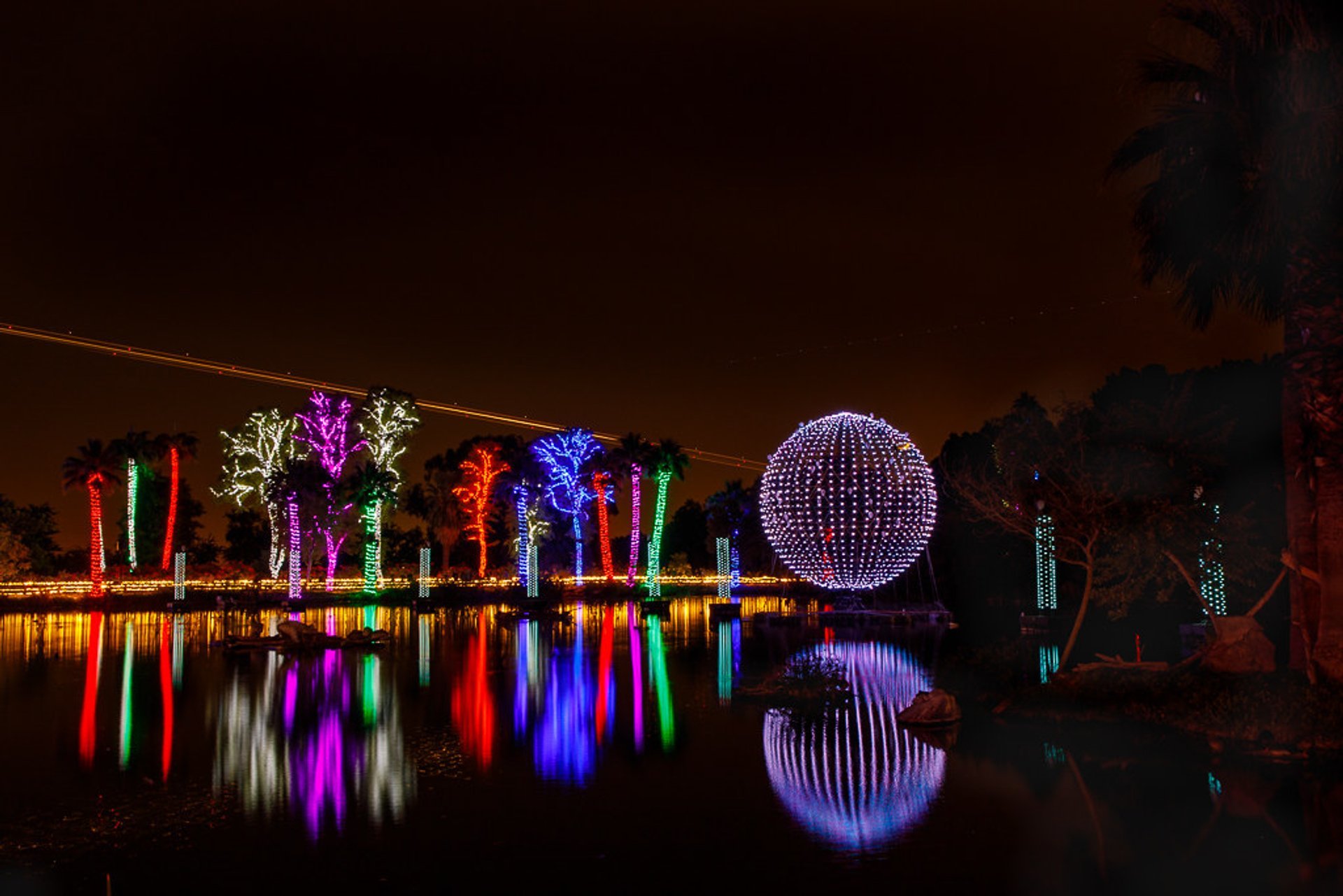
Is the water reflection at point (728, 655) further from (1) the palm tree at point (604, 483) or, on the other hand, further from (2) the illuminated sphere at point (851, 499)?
(1) the palm tree at point (604, 483)

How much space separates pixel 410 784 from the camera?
38.4 ft

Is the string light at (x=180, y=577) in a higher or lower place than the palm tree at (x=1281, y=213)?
lower

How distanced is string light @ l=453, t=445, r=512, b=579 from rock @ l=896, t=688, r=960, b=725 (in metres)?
49.5

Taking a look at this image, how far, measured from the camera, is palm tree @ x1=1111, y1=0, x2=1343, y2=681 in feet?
43.7

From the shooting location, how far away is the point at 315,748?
44.9 feet

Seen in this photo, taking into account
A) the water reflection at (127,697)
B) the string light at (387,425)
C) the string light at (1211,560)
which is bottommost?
the water reflection at (127,697)

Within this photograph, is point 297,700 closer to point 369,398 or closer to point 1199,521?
point 1199,521

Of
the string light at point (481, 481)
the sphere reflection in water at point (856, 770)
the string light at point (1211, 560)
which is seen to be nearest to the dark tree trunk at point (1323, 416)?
the string light at point (1211, 560)

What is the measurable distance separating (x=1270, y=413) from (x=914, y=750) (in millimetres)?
12460

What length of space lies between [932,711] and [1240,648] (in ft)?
14.9

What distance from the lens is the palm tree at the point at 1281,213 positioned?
13312 mm

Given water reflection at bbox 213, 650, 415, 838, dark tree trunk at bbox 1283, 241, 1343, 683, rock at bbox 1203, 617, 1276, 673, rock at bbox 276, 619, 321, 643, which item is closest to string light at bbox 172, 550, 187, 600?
rock at bbox 276, 619, 321, 643

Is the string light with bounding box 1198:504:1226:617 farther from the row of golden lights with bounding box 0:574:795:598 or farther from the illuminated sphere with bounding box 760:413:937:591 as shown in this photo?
the row of golden lights with bounding box 0:574:795:598

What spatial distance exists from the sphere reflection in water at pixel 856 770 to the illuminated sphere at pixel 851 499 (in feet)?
51.4
